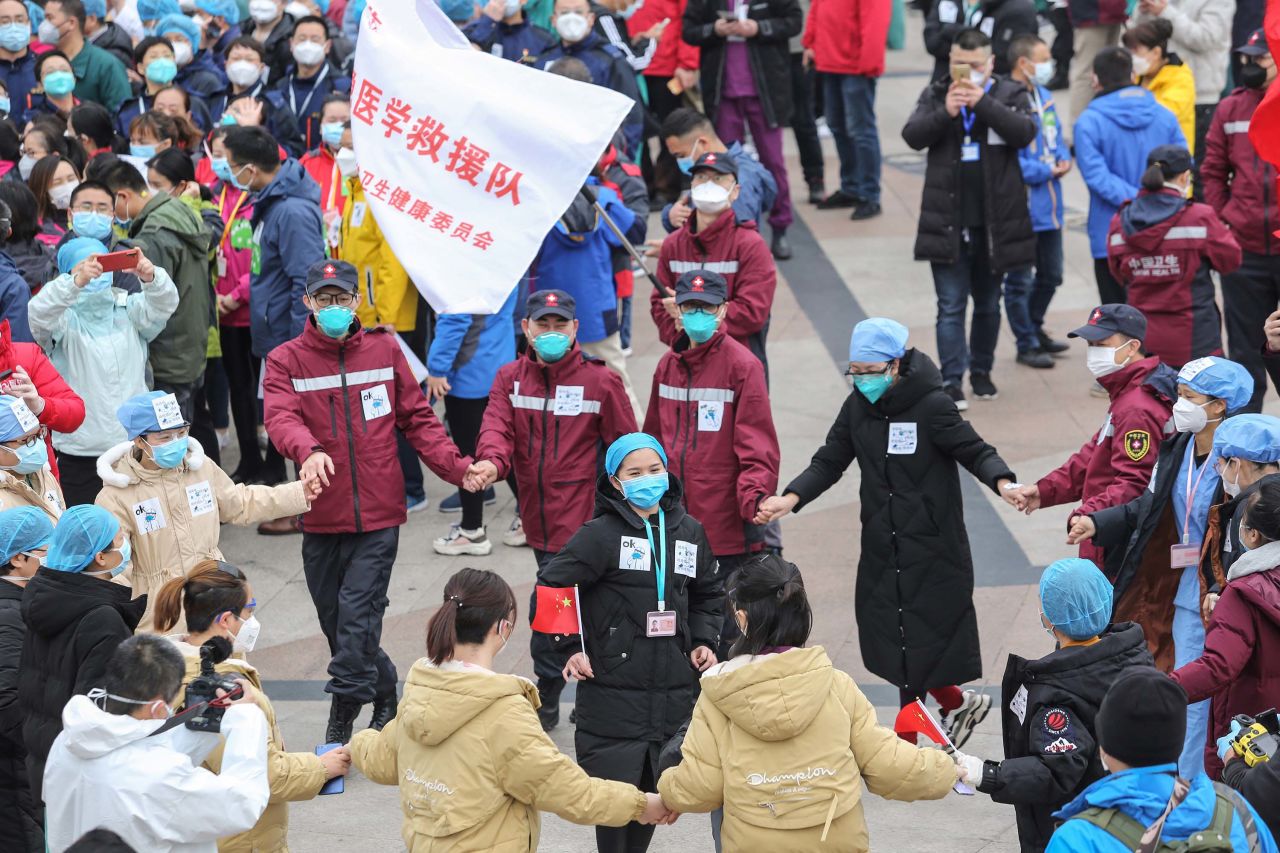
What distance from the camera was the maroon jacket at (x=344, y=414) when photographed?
7.46m

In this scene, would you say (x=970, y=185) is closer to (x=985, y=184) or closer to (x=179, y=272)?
(x=985, y=184)

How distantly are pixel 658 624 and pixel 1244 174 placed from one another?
19.3ft

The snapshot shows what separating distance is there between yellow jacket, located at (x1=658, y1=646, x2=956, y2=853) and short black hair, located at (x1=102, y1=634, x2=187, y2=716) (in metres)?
1.50

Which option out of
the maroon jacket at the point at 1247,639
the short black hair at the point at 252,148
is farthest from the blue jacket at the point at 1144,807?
the short black hair at the point at 252,148

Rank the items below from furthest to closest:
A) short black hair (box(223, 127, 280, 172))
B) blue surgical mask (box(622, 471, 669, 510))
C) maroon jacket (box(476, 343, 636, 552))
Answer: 1. short black hair (box(223, 127, 280, 172))
2. maroon jacket (box(476, 343, 636, 552))
3. blue surgical mask (box(622, 471, 669, 510))

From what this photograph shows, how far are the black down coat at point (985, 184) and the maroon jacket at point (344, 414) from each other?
15.1 feet

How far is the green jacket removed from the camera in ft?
30.7

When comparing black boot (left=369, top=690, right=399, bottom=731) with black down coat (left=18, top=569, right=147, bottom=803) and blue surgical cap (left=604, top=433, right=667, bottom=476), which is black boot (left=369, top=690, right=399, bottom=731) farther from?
black down coat (left=18, top=569, right=147, bottom=803)

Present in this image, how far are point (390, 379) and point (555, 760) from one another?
3.08m

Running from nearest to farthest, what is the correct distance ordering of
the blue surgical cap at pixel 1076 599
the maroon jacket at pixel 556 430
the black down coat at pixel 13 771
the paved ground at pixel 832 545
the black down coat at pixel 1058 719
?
the black down coat at pixel 1058 719 → the blue surgical cap at pixel 1076 599 → the black down coat at pixel 13 771 → the paved ground at pixel 832 545 → the maroon jacket at pixel 556 430

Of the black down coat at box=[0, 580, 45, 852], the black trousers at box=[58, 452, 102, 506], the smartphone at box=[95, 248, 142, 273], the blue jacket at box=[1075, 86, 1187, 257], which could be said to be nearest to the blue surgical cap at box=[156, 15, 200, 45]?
the smartphone at box=[95, 248, 142, 273]

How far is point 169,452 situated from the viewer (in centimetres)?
693

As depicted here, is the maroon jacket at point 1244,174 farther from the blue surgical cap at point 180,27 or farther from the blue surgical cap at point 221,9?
the blue surgical cap at point 221,9

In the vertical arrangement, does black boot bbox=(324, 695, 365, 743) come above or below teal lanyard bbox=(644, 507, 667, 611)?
below
